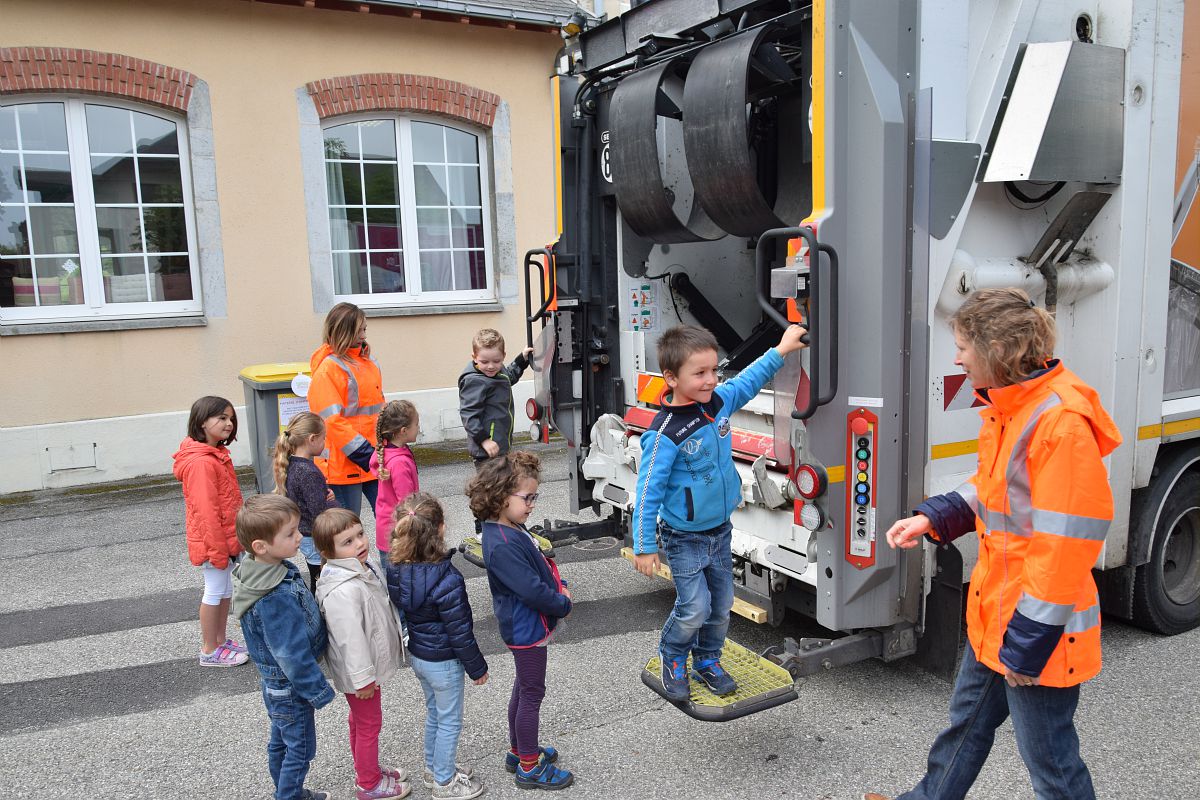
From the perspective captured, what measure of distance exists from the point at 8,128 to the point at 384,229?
324 centimetres

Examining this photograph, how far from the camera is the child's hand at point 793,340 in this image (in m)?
3.04

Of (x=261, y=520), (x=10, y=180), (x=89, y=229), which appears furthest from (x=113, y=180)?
(x=261, y=520)

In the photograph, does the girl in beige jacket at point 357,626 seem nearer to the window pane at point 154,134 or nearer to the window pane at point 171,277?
the window pane at point 171,277

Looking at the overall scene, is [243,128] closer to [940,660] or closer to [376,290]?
[376,290]

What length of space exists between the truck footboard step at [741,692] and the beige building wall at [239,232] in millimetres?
6189

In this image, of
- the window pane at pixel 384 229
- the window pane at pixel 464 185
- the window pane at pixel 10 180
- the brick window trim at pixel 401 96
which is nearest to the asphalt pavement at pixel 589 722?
the window pane at pixel 10 180

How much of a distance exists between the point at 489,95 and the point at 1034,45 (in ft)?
22.7

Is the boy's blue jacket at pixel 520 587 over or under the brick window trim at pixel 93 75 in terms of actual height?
under

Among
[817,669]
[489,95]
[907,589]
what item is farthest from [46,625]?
[489,95]

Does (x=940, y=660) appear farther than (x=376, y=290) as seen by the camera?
No

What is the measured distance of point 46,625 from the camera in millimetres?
4820

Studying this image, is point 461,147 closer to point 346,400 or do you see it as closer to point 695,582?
point 346,400

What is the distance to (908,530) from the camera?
2.43 m

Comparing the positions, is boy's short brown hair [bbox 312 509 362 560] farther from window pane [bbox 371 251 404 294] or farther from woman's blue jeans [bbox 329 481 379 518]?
window pane [bbox 371 251 404 294]
